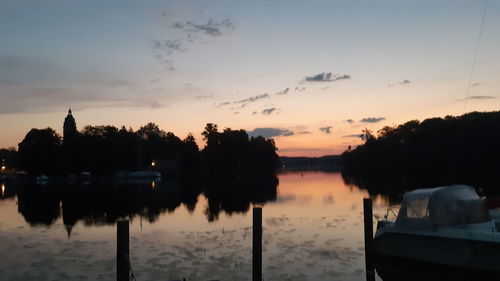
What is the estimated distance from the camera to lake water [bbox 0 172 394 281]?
18.7 metres

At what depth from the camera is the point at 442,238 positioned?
18.5 m

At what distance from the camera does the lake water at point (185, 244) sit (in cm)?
1872

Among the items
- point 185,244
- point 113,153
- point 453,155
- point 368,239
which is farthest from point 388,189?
point 113,153

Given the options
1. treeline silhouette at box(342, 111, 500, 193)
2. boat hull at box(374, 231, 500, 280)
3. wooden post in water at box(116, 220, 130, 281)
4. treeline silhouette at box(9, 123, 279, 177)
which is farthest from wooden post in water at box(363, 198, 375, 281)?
treeline silhouette at box(9, 123, 279, 177)

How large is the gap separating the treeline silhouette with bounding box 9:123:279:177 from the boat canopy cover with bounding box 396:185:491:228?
4182 inches

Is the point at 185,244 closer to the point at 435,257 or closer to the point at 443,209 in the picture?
the point at 435,257

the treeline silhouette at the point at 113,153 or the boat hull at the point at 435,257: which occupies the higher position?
the treeline silhouette at the point at 113,153

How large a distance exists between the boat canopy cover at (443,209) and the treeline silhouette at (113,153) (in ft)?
348

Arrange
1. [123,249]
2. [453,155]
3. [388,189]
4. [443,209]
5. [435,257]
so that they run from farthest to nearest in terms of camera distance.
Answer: [453,155]
[388,189]
[443,209]
[435,257]
[123,249]

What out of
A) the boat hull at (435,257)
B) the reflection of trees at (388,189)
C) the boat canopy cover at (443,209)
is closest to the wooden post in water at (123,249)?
the boat hull at (435,257)

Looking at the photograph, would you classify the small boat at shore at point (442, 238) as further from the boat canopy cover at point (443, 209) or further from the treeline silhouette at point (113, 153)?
the treeline silhouette at point (113, 153)

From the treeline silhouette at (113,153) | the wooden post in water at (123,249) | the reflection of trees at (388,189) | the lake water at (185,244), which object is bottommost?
the lake water at (185,244)

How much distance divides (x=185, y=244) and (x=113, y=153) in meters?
103

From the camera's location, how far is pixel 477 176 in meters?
72.0
